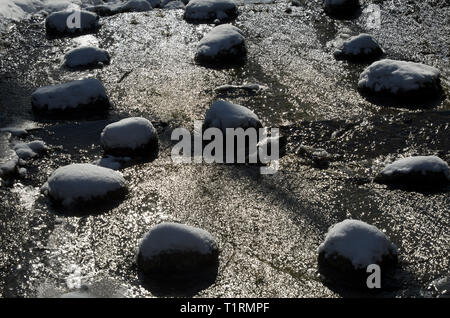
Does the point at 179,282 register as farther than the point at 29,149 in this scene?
No

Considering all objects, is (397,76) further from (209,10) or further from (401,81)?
(209,10)

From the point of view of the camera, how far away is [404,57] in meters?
5.64

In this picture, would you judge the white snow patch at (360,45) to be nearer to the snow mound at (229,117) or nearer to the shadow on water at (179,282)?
the snow mound at (229,117)

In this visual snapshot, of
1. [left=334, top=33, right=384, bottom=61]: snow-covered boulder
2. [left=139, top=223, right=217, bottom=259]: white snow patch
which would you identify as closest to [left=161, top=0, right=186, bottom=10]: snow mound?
[left=334, top=33, right=384, bottom=61]: snow-covered boulder

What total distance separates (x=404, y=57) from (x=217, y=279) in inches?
129

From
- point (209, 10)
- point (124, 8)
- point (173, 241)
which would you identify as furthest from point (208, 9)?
point (173, 241)

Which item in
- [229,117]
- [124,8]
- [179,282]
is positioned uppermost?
[229,117]

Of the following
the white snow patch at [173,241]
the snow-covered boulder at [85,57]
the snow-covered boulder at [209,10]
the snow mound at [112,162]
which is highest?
the white snow patch at [173,241]

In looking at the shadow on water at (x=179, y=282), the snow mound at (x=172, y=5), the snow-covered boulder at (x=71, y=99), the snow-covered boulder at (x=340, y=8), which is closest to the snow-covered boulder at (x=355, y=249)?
the shadow on water at (x=179, y=282)

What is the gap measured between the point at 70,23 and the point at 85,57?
2.96ft

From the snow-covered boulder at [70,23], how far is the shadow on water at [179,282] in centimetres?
371

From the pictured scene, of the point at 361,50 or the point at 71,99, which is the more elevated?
the point at 361,50

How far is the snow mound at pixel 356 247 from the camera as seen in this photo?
3107 millimetres

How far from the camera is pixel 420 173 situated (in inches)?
152
